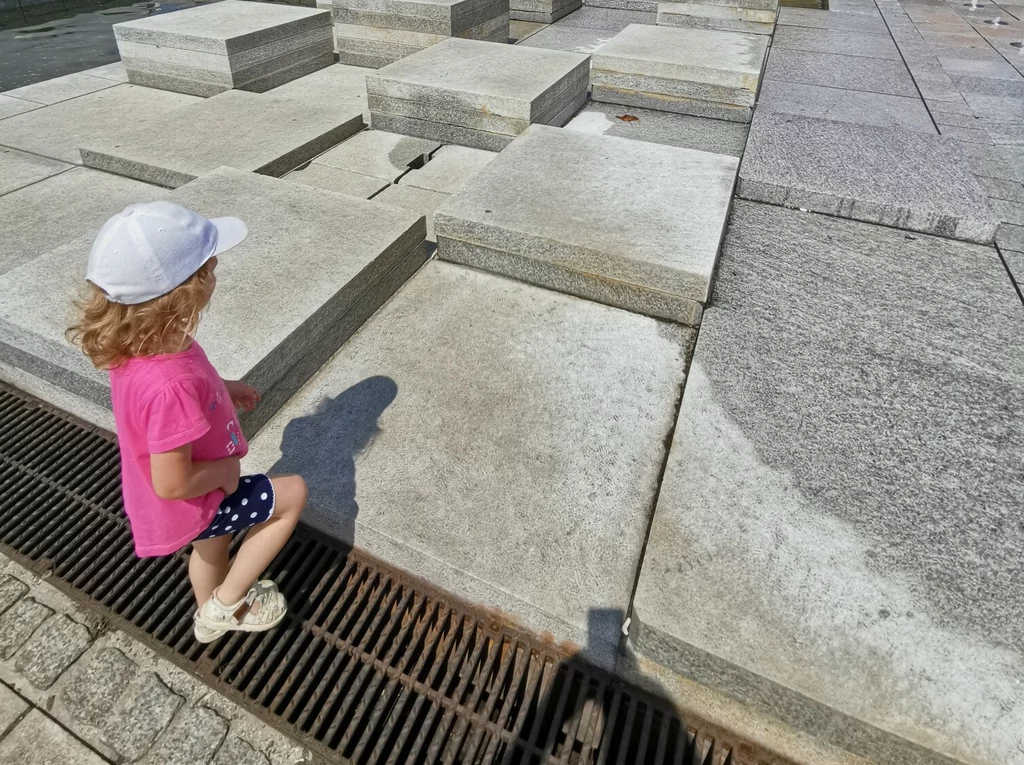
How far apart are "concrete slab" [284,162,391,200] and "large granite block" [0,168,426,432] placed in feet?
2.31

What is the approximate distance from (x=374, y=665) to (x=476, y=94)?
4.83 metres

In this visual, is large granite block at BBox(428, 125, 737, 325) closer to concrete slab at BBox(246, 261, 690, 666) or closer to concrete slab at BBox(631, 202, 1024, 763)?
concrete slab at BBox(246, 261, 690, 666)

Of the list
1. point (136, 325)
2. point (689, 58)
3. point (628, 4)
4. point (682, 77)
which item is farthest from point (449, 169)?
point (628, 4)

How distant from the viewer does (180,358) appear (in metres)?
1.74

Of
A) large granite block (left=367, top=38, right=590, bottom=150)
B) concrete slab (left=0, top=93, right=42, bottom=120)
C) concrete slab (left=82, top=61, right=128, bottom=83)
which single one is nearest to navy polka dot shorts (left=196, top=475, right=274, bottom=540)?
large granite block (left=367, top=38, right=590, bottom=150)

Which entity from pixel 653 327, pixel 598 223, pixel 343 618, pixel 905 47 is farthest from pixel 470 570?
pixel 905 47

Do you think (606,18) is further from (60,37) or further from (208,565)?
(208,565)

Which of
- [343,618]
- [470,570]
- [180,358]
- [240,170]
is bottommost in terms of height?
[343,618]

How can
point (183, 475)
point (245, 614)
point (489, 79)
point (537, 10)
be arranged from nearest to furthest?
point (183, 475) → point (245, 614) → point (489, 79) → point (537, 10)

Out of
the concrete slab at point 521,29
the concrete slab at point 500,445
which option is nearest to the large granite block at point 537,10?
the concrete slab at point 521,29

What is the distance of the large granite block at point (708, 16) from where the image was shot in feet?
29.0

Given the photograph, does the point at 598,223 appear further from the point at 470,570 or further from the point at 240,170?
the point at 240,170

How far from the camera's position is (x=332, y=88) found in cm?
723

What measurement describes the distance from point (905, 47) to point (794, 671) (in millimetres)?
10163
